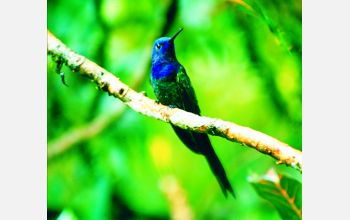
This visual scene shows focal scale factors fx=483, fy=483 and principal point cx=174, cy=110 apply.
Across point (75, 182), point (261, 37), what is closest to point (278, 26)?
point (261, 37)

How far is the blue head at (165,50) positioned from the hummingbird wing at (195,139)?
86mm

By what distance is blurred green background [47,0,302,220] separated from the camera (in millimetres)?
2193

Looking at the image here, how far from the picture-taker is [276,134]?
2201 mm

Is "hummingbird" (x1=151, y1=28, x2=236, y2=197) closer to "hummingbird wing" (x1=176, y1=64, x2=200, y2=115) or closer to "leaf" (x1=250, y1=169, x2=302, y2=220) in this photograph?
"hummingbird wing" (x1=176, y1=64, x2=200, y2=115)

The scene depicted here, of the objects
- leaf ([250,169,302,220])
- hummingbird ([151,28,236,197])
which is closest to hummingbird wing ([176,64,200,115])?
hummingbird ([151,28,236,197])

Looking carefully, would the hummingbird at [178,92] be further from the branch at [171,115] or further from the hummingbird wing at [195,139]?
the branch at [171,115]

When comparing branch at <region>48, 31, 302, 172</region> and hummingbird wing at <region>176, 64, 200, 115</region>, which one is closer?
branch at <region>48, 31, 302, 172</region>

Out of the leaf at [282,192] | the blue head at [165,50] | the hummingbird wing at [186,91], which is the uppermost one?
the blue head at [165,50]

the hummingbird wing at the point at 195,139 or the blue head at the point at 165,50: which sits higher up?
the blue head at the point at 165,50

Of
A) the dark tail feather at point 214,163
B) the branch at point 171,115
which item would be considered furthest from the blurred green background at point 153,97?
the branch at point 171,115

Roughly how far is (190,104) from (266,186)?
47 centimetres

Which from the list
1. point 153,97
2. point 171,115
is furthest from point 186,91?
point 171,115

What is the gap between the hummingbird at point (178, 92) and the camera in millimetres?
2045

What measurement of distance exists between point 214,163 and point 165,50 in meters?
0.55
